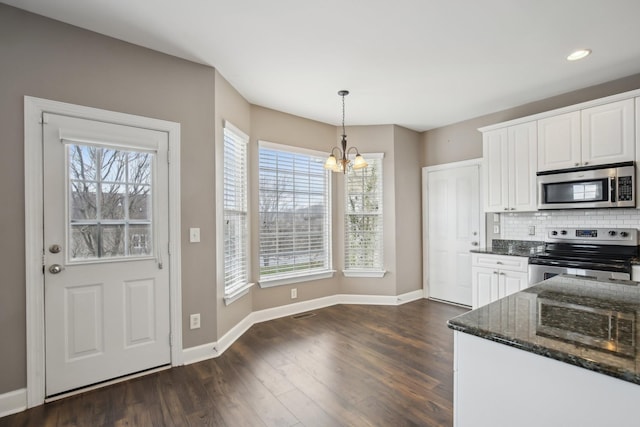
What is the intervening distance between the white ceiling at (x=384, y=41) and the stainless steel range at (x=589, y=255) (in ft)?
5.32

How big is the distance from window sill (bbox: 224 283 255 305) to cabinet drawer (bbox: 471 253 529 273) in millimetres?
2795

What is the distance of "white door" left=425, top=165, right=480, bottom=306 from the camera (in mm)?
4391

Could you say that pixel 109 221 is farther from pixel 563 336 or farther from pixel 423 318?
pixel 423 318

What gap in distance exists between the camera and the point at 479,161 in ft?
14.1

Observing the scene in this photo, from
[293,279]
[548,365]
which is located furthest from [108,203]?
[548,365]

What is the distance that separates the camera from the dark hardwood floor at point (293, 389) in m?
1.99

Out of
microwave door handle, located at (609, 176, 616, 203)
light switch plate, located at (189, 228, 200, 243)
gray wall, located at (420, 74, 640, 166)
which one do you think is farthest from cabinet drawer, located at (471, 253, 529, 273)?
light switch plate, located at (189, 228, 200, 243)

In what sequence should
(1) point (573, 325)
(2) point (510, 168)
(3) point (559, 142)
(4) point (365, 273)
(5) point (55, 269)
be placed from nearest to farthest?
(1) point (573, 325) < (5) point (55, 269) < (3) point (559, 142) < (2) point (510, 168) < (4) point (365, 273)

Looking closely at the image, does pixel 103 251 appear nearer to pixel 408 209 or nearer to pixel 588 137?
pixel 408 209

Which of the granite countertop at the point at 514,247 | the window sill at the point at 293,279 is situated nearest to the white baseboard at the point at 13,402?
the window sill at the point at 293,279

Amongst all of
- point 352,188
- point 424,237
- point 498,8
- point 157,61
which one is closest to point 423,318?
point 424,237

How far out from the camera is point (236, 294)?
3295 mm

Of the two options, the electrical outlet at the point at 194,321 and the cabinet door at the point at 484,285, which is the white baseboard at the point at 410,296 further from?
the electrical outlet at the point at 194,321

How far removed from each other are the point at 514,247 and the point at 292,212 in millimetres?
2924
